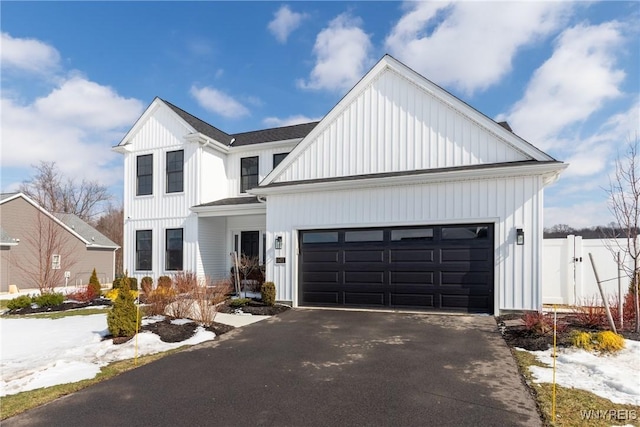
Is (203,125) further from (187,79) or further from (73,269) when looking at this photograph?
(73,269)

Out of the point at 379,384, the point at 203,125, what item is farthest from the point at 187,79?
the point at 379,384

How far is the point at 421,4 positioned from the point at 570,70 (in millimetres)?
4622

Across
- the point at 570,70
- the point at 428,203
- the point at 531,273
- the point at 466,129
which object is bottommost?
the point at 531,273

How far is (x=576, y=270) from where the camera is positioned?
11.5 metres

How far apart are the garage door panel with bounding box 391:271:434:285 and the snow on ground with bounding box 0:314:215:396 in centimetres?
540

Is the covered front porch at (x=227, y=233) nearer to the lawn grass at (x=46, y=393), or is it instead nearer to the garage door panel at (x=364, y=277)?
the garage door panel at (x=364, y=277)

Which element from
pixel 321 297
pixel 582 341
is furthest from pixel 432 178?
pixel 582 341

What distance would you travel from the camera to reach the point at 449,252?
10.1 m

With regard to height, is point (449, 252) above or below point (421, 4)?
below

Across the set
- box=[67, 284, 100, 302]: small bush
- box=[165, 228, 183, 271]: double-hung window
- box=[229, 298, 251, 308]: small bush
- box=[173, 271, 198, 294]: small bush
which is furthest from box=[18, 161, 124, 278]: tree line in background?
box=[229, 298, 251, 308]: small bush

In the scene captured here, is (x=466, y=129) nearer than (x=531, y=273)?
No

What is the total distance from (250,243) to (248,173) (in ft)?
11.0

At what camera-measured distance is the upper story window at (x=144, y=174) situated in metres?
16.8

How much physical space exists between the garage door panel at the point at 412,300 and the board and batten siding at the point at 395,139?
3794mm
